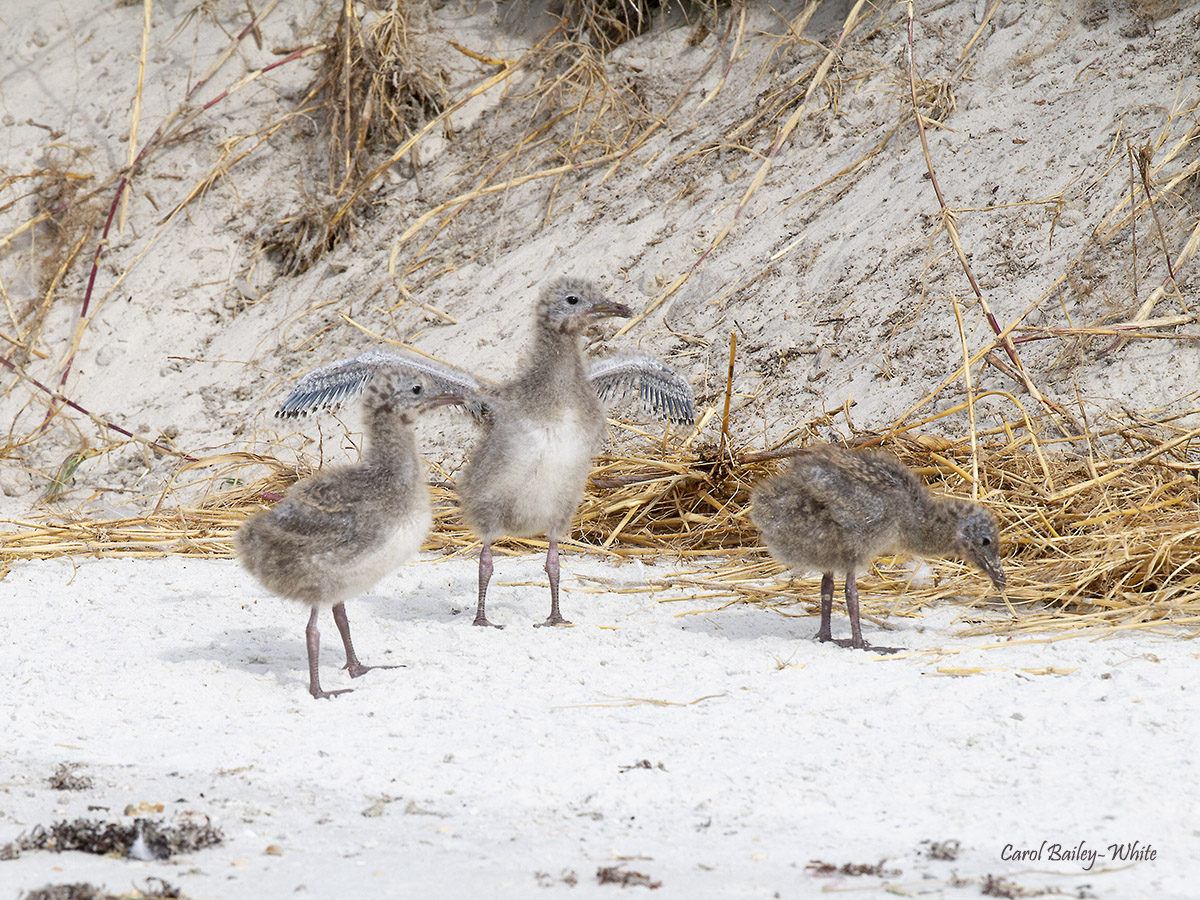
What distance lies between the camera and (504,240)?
9.72 metres

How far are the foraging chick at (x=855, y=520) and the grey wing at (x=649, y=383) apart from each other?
1192mm

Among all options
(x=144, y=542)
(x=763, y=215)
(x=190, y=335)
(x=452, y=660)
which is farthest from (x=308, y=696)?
(x=190, y=335)

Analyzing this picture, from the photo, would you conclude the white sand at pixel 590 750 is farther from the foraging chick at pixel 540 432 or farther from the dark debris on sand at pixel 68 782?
the foraging chick at pixel 540 432

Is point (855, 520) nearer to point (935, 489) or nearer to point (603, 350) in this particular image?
point (935, 489)

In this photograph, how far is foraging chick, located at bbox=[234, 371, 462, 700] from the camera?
4430 millimetres

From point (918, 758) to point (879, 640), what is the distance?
4.55ft

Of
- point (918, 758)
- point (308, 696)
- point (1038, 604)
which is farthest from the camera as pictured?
point (1038, 604)

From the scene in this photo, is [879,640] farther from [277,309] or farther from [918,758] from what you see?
[277,309]

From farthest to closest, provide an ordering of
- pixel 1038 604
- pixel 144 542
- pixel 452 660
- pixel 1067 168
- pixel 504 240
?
pixel 504 240 < pixel 1067 168 < pixel 144 542 < pixel 1038 604 < pixel 452 660

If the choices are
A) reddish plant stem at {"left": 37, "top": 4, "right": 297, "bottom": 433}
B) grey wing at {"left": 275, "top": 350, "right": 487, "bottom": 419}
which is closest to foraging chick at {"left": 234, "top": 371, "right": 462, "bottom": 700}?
grey wing at {"left": 275, "top": 350, "right": 487, "bottom": 419}

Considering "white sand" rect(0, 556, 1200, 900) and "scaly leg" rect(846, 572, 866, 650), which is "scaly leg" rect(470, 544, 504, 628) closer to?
"white sand" rect(0, 556, 1200, 900)

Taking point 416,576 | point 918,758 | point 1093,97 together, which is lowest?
point 918,758

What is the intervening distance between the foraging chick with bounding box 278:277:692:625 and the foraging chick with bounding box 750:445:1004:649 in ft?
2.76
